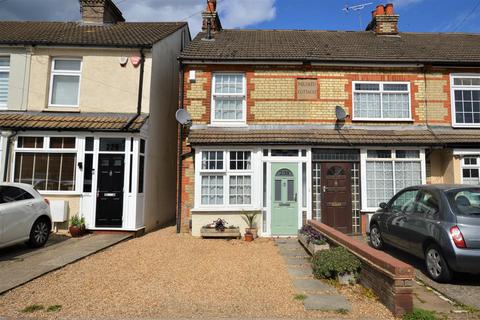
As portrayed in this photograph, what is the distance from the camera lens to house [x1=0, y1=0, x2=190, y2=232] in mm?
10078

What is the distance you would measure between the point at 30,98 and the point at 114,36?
3476 mm

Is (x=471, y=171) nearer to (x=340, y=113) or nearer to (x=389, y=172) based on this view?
(x=389, y=172)

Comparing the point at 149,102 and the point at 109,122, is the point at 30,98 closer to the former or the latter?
the point at 109,122

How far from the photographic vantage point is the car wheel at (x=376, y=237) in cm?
772

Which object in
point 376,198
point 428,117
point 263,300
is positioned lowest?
point 263,300

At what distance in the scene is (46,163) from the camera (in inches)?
408

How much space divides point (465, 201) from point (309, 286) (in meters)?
3.05

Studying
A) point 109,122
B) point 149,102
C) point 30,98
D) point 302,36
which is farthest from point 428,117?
point 30,98

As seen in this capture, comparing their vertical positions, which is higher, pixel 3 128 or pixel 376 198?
pixel 3 128

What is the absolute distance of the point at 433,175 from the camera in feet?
35.8

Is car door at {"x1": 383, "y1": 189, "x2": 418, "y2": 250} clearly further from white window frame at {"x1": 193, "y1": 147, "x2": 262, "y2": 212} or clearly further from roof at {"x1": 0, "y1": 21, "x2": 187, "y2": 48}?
roof at {"x1": 0, "y1": 21, "x2": 187, "y2": 48}

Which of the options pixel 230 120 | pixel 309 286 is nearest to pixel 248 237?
pixel 230 120

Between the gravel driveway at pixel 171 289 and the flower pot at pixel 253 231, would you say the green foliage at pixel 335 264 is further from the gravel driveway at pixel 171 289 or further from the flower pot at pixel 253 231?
the flower pot at pixel 253 231

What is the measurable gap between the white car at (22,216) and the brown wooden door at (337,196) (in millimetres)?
7781
